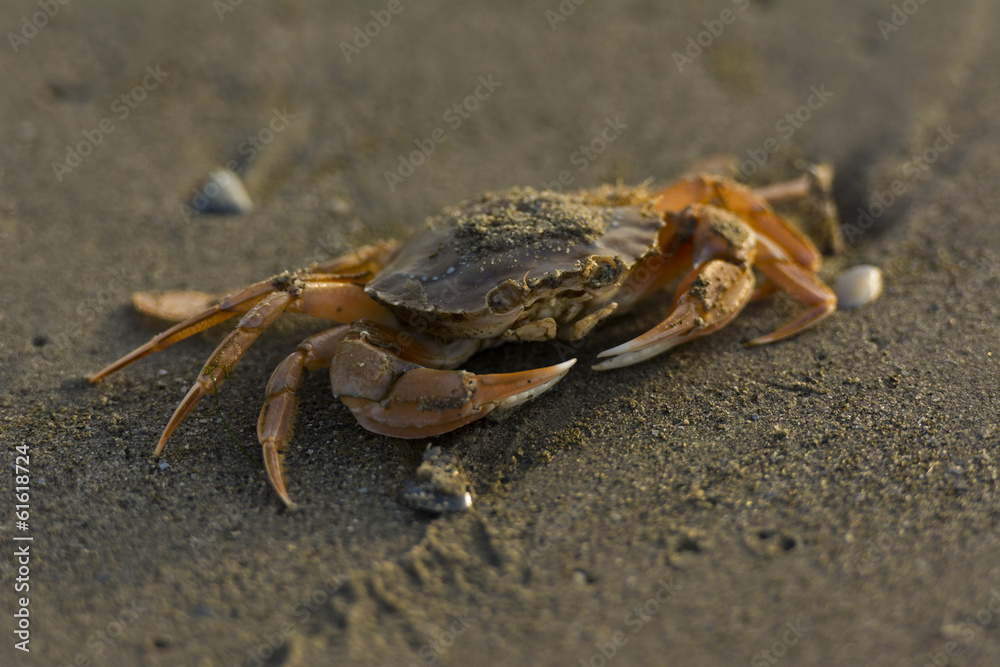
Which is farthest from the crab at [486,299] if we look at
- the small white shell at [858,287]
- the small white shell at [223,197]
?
the small white shell at [223,197]

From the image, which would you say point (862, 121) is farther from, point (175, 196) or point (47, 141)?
point (47, 141)

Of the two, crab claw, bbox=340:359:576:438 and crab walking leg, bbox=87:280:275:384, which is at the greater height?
crab walking leg, bbox=87:280:275:384

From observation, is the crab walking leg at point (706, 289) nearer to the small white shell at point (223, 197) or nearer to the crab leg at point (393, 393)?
the crab leg at point (393, 393)

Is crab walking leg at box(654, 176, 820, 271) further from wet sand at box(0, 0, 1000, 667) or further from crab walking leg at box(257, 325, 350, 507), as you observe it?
crab walking leg at box(257, 325, 350, 507)

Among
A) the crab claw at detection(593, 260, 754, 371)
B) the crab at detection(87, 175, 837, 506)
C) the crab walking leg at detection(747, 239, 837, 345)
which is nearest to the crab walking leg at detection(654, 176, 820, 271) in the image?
the crab at detection(87, 175, 837, 506)

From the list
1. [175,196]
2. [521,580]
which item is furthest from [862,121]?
[175,196]

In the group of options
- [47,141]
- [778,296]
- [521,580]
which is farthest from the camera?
[47,141]

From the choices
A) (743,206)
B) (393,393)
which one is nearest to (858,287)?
(743,206)
